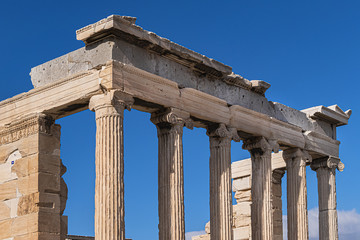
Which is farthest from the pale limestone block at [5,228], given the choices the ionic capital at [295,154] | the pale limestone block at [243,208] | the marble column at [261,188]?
the pale limestone block at [243,208]

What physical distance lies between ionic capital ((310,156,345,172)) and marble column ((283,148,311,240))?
4.93 ft

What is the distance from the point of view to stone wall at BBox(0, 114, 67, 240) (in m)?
20.0

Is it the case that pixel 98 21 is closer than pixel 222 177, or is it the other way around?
pixel 98 21

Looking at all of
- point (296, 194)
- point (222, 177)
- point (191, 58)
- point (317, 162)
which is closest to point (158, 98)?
point (191, 58)

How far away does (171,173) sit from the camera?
64.6 ft

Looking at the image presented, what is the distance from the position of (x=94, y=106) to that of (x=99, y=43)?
1586mm

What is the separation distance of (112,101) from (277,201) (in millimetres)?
10628

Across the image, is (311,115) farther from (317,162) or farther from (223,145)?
(223,145)

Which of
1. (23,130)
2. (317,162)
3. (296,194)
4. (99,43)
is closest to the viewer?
(99,43)

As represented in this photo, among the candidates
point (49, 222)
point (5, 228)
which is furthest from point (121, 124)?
point (5, 228)

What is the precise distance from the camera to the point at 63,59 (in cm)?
1991

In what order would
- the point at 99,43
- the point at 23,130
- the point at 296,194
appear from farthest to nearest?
1. the point at 296,194
2. the point at 23,130
3. the point at 99,43

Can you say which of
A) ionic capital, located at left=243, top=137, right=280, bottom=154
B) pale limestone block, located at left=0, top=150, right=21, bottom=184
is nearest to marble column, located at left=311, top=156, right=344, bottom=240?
ionic capital, located at left=243, top=137, right=280, bottom=154

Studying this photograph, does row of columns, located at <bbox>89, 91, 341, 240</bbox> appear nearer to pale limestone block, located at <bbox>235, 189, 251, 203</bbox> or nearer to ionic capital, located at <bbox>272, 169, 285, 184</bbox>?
ionic capital, located at <bbox>272, 169, 285, 184</bbox>
